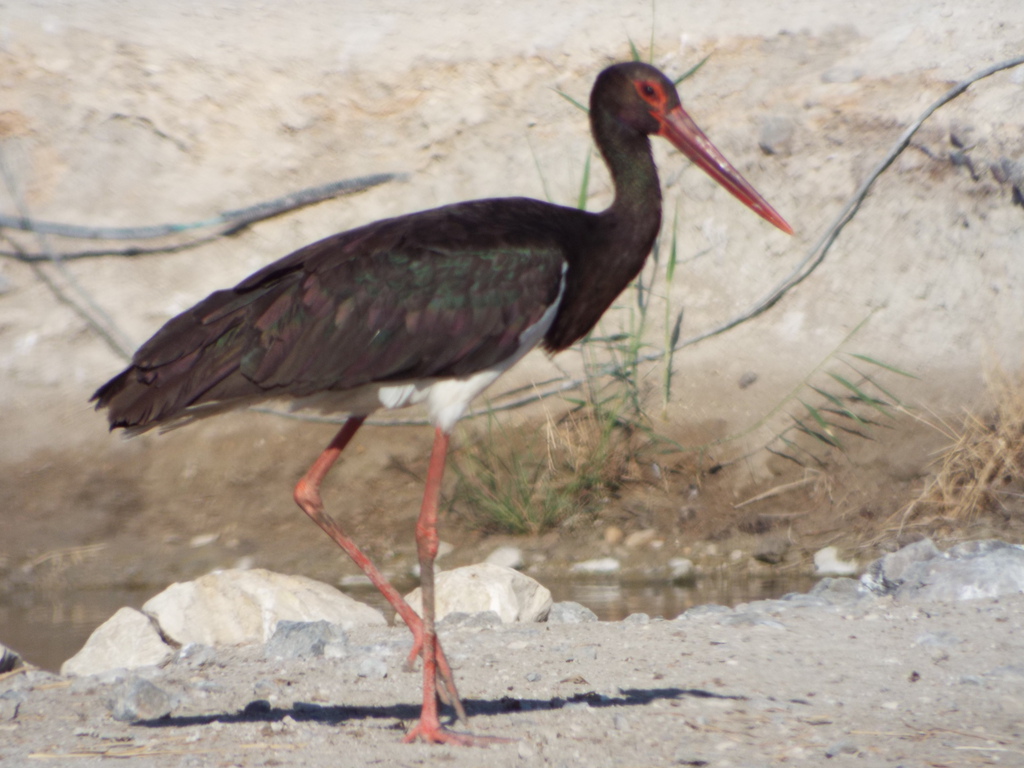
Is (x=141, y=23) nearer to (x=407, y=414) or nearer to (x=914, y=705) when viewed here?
(x=407, y=414)

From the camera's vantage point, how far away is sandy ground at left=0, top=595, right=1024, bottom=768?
3.12 m

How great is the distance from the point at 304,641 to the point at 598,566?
2.42m

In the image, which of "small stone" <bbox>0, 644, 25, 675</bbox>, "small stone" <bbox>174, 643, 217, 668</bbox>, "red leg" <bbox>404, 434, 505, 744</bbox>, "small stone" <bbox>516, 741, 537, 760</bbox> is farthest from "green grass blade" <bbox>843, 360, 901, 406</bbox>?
"small stone" <bbox>0, 644, 25, 675</bbox>

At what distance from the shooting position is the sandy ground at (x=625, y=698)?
10.2 ft

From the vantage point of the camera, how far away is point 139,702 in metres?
3.47

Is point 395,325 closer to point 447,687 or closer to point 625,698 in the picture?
point 447,687

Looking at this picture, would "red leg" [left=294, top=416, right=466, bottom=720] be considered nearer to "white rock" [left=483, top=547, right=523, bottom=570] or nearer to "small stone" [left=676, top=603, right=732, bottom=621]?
"small stone" [left=676, top=603, right=732, bottom=621]

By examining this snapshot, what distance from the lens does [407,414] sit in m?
7.72

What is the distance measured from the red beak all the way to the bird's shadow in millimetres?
1701

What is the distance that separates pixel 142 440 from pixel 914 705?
5.31 metres

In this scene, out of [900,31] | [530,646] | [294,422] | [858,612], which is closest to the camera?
[530,646]

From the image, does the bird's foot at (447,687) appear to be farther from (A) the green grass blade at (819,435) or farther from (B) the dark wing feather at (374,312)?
(A) the green grass blade at (819,435)

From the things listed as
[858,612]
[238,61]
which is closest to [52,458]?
[238,61]

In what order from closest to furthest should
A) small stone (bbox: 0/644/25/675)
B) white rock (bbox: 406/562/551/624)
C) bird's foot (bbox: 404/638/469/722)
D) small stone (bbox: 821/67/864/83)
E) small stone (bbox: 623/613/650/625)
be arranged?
bird's foot (bbox: 404/638/469/722), small stone (bbox: 0/644/25/675), small stone (bbox: 623/613/650/625), white rock (bbox: 406/562/551/624), small stone (bbox: 821/67/864/83)
